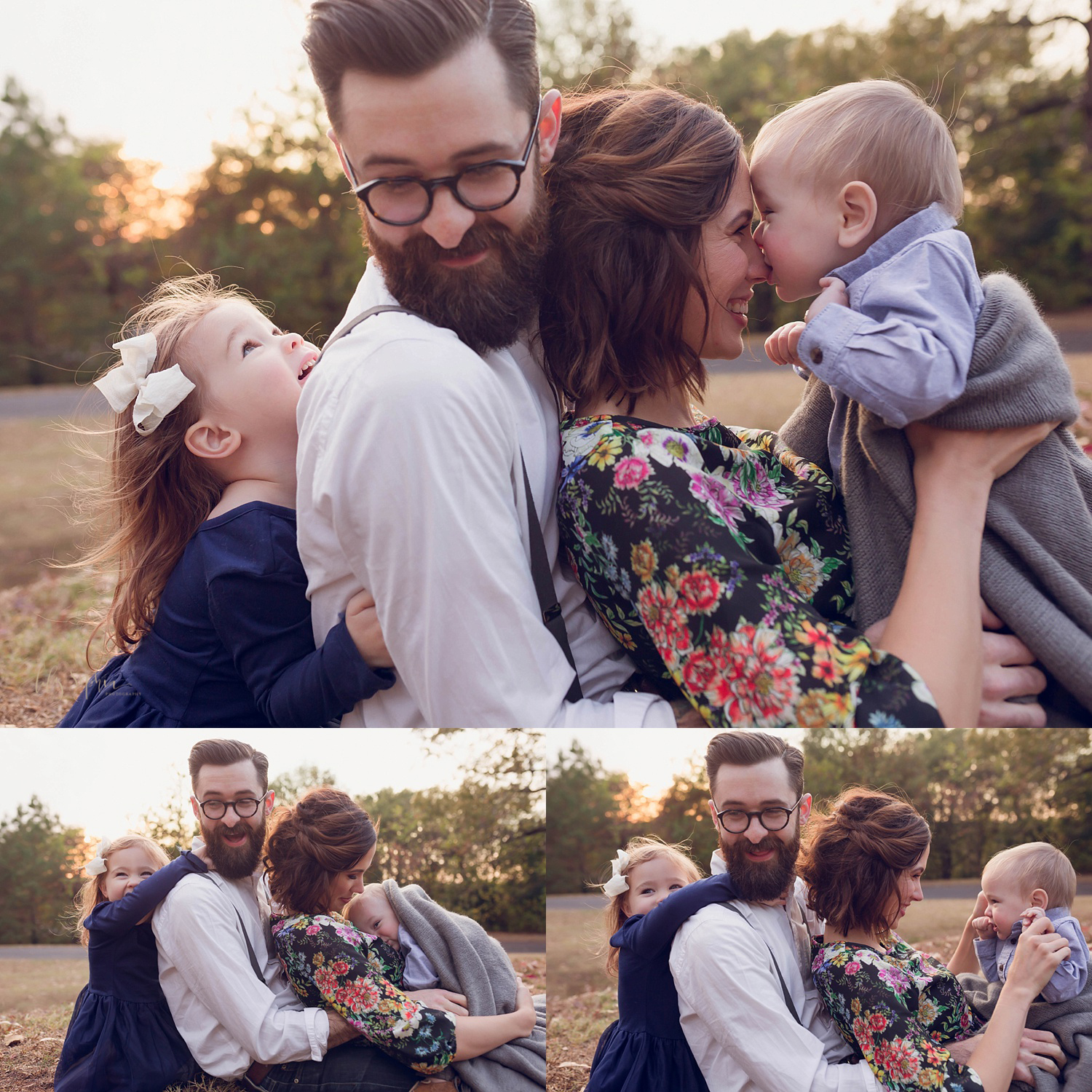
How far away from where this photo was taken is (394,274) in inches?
77.3

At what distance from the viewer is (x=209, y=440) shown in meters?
2.25

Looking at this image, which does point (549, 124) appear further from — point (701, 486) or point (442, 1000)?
point (442, 1000)

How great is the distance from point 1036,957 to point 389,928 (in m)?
1.21

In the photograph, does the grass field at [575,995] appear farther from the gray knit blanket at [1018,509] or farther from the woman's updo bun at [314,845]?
the gray knit blanket at [1018,509]

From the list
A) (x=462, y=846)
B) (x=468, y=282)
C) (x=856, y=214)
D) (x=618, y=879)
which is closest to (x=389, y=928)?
(x=462, y=846)

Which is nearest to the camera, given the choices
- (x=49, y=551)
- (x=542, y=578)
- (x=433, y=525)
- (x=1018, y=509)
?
(x=433, y=525)

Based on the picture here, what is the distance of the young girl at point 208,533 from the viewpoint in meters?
1.99

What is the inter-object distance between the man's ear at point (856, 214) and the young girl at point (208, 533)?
1.22 metres

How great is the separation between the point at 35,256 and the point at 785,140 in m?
23.4

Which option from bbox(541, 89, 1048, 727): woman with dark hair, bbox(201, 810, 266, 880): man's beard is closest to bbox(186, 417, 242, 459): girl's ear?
bbox(541, 89, 1048, 727): woman with dark hair

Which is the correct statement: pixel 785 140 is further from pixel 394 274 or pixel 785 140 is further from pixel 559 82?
pixel 559 82

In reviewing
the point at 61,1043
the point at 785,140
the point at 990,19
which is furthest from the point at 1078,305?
the point at 61,1043

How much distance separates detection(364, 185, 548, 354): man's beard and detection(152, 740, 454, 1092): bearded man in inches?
41.2

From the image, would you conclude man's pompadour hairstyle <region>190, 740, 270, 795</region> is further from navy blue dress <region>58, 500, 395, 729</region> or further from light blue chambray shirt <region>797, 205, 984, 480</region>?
light blue chambray shirt <region>797, 205, 984, 480</region>
